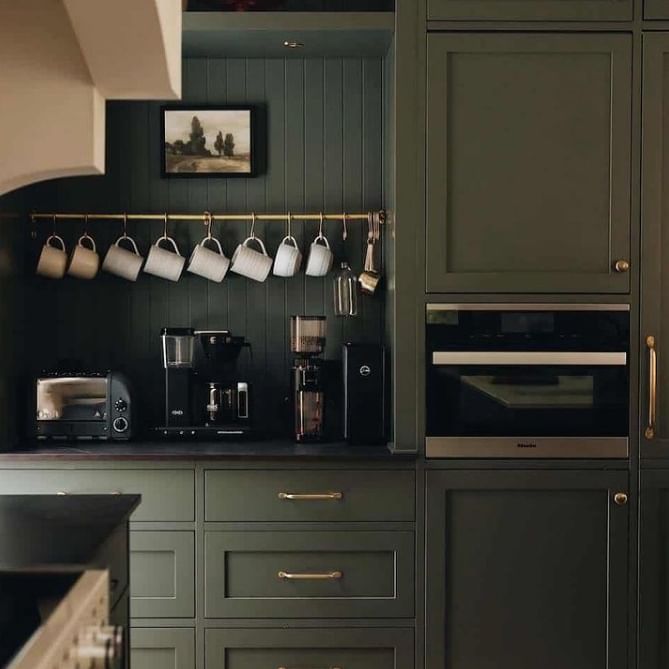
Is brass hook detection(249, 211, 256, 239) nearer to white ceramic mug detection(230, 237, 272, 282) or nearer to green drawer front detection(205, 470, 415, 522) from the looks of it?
white ceramic mug detection(230, 237, 272, 282)

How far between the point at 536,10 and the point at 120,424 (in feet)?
5.76

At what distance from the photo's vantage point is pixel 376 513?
9.95ft

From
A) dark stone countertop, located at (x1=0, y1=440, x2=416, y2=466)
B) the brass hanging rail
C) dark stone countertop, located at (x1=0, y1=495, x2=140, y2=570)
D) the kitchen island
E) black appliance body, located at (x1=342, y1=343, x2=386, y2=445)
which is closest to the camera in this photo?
the kitchen island

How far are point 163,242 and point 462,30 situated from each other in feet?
3.97

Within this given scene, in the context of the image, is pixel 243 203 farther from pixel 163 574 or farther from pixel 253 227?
pixel 163 574

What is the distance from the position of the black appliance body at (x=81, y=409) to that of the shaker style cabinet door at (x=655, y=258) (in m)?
1.57

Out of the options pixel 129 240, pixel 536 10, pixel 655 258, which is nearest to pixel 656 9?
pixel 536 10

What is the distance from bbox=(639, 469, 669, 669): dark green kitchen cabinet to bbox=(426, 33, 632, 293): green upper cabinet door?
598mm

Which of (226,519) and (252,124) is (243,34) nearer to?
(252,124)

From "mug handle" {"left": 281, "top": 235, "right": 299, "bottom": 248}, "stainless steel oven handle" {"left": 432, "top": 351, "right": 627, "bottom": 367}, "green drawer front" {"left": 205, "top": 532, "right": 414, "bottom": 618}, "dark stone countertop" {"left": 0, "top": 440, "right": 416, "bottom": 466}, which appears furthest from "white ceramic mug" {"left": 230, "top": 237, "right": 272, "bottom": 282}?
"green drawer front" {"left": 205, "top": 532, "right": 414, "bottom": 618}

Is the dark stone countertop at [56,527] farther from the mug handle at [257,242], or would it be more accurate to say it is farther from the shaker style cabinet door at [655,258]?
the shaker style cabinet door at [655,258]

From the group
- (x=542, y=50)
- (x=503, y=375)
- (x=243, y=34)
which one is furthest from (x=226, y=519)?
(x=542, y=50)

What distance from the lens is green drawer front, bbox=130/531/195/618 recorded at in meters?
3.02

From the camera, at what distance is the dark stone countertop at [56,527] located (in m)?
1.64
